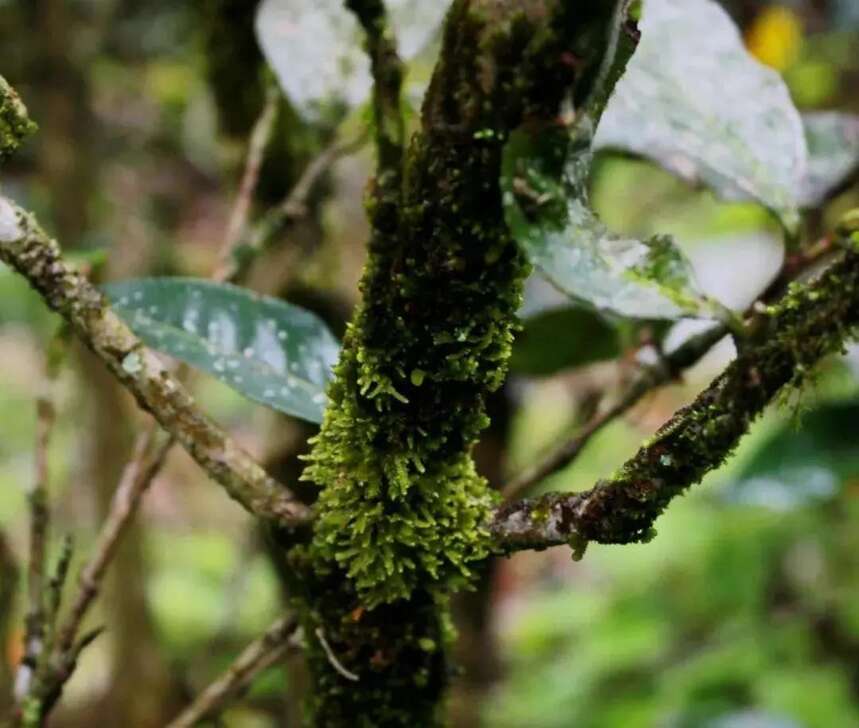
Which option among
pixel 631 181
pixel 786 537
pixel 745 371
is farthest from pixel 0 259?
pixel 631 181

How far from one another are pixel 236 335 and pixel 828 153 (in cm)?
48

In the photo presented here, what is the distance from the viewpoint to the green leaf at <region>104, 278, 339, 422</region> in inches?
18.7

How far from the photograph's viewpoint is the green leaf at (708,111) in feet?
1.79

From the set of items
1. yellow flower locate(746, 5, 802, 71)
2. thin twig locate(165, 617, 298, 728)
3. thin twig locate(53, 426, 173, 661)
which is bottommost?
thin twig locate(165, 617, 298, 728)

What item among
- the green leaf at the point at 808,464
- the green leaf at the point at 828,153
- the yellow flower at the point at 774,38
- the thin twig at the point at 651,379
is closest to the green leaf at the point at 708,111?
the thin twig at the point at 651,379

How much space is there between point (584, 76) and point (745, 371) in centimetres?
10

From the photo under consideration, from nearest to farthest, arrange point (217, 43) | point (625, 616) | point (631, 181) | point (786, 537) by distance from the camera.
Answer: point (217, 43) < point (786, 537) < point (625, 616) < point (631, 181)

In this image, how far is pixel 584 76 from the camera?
27 centimetres

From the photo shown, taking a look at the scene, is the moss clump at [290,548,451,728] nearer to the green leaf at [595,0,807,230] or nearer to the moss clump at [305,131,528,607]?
the moss clump at [305,131,528,607]

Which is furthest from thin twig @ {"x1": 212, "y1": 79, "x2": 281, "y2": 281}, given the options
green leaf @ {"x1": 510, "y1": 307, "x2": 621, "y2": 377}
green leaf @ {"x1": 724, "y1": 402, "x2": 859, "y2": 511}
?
green leaf @ {"x1": 724, "y1": 402, "x2": 859, "y2": 511}

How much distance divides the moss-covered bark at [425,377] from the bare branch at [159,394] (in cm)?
3

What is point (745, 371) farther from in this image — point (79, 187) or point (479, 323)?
point (79, 187)

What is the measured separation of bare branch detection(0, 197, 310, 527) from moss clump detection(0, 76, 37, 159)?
41 millimetres

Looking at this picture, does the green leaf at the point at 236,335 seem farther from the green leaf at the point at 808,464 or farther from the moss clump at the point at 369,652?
the green leaf at the point at 808,464
